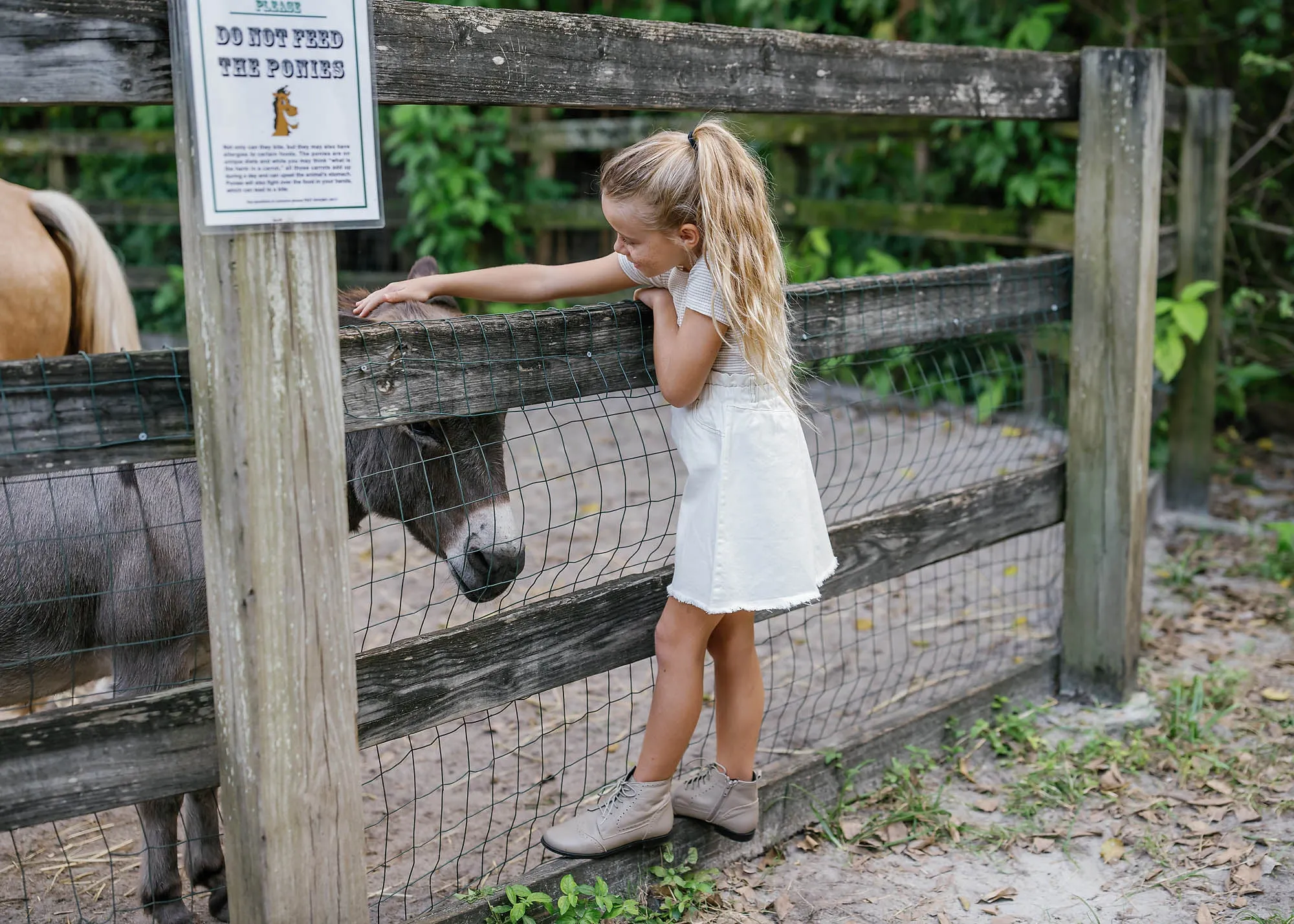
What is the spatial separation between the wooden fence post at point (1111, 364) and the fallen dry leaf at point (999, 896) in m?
1.21

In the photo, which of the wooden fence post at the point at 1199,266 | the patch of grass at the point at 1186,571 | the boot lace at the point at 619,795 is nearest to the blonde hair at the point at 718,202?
the boot lace at the point at 619,795

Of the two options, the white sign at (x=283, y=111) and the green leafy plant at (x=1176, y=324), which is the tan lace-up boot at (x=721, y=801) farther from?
the green leafy plant at (x=1176, y=324)

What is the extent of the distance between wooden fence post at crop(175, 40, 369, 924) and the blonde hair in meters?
0.70

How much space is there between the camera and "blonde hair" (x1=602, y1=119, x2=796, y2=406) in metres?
2.28

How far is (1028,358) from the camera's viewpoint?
6965 millimetres

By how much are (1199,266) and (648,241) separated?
14.8ft

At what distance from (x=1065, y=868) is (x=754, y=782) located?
0.88 m

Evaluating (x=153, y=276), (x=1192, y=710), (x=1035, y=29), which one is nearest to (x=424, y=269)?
(x=1192, y=710)

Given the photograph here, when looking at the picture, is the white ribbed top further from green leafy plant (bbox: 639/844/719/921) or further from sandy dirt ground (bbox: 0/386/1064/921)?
green leafy plant (bbox: 639/844/719/921)

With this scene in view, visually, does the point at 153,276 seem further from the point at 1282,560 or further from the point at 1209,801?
the point at 1209,801

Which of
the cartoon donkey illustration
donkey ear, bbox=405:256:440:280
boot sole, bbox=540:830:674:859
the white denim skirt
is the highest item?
the cartoon donkey illustration

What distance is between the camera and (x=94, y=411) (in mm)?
1837

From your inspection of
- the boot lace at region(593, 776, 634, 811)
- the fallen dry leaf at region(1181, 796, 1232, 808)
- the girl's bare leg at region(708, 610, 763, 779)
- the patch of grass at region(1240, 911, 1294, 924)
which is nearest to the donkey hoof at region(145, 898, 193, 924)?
the boot lace at region(593, 776, 634, 811)

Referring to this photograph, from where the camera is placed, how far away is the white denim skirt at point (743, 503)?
2.46 metres
